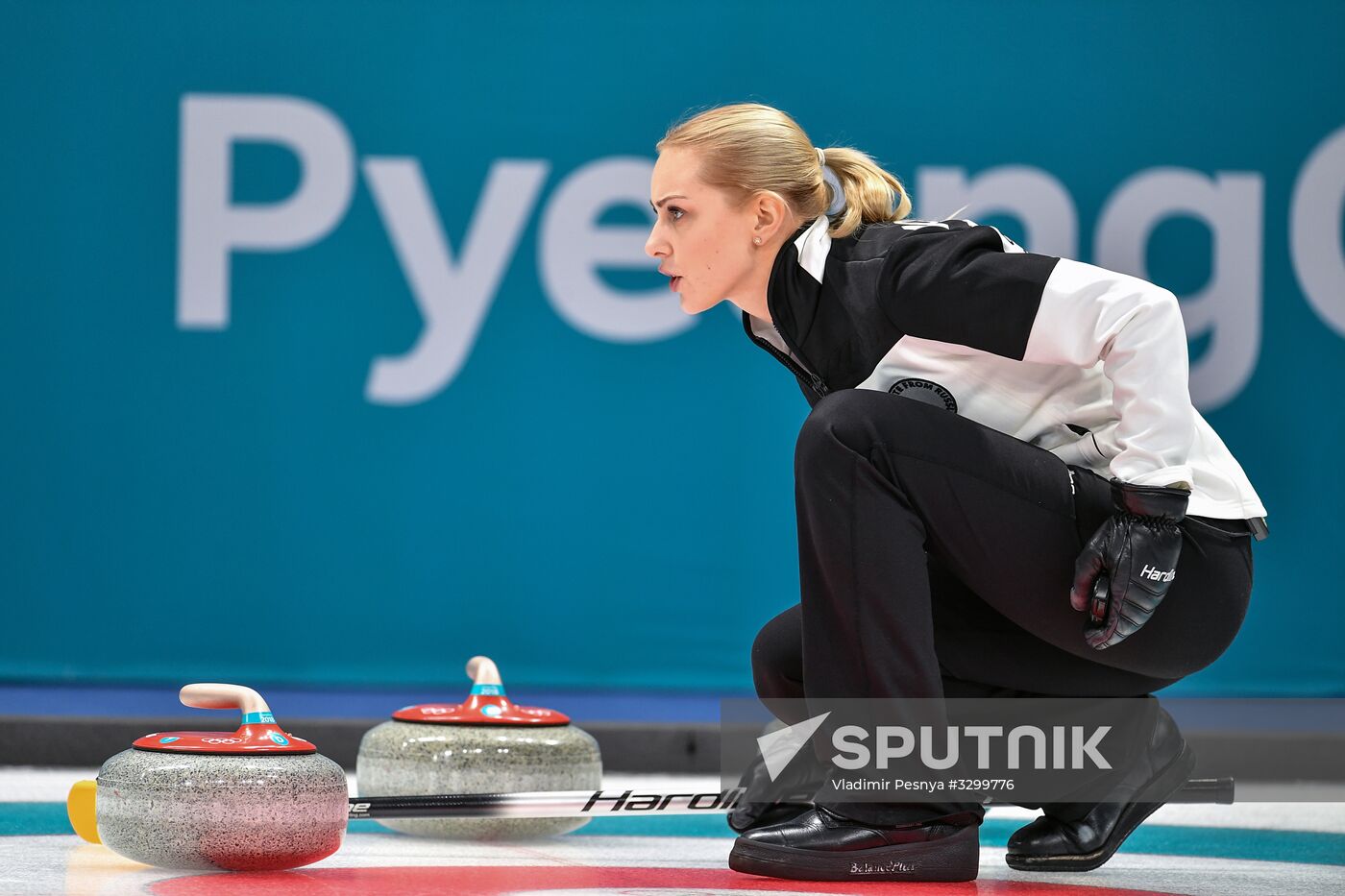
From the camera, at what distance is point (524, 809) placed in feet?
5.63

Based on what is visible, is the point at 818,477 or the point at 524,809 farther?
the point at 524,809

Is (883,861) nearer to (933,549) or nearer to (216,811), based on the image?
(933,549)

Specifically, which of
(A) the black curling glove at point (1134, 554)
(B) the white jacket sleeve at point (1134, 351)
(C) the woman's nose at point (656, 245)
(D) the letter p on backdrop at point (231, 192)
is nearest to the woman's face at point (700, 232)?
(C) the woman's nose at point (656, 245)

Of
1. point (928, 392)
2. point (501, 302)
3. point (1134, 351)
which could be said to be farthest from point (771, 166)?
point (501, 302)

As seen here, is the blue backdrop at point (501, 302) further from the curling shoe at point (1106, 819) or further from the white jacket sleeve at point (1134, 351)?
the white jacket sleeve at point (1134, 351)

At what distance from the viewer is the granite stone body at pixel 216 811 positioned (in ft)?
4.84

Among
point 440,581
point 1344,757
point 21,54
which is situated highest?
point 21,54

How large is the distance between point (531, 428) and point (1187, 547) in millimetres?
2017

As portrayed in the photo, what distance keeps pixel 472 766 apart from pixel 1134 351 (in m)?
0.94

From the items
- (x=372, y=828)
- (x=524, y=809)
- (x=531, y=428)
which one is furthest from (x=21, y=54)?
(x=524, y=809)

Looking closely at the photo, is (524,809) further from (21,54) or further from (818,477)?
(21,54)

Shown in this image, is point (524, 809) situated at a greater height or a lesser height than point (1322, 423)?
lesser

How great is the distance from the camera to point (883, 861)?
1455 mm

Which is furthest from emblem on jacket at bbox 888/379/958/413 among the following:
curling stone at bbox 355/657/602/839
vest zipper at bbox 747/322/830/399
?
curling stone at bbox 355/657/602/839
